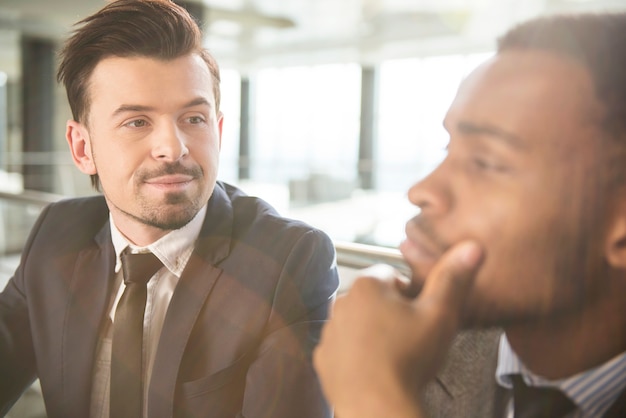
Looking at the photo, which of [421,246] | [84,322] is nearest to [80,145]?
[84,322]

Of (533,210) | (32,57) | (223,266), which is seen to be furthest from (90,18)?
→ (32,57)

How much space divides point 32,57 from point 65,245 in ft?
13.7

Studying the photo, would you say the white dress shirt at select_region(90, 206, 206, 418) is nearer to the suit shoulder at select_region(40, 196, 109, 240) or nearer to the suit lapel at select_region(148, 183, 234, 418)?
the suit lapel at select_region(148, 183, 234, 418)

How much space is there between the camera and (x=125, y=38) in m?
0.67

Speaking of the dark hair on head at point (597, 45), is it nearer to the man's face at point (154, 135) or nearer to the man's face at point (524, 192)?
the man's face at point (524, 192)

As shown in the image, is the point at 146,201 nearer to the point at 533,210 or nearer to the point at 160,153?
the point at 160,153

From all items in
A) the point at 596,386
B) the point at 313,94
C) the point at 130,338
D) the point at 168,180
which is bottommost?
the point at 130,338

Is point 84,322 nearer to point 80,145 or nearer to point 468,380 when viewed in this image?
point 80,145

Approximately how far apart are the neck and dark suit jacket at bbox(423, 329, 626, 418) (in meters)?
0.08

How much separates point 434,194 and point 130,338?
52cm

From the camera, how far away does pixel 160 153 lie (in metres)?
0.68

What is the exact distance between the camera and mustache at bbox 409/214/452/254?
0.39 m

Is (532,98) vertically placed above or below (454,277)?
above

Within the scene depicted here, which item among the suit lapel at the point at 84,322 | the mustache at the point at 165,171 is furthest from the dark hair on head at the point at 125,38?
the suit lapel at the point at 84,322
